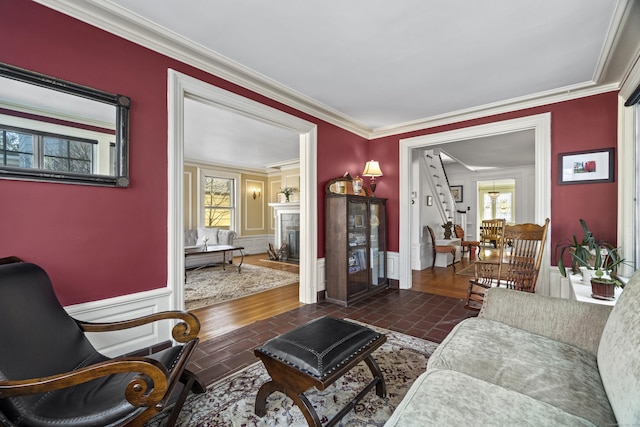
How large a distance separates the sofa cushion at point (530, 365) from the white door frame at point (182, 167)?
2.05 m

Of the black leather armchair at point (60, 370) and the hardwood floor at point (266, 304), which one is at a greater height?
the black leather armchair at point (60, 370)

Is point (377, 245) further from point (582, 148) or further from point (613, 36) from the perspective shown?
point (613, 36)

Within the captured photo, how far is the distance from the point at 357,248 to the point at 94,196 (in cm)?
294

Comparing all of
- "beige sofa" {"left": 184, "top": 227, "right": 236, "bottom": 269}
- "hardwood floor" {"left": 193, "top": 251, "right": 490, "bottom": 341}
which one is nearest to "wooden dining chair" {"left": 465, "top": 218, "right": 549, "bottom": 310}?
"hardwood floor" {"left": 193, "top": 251, "right": 490, "bottom": 341}

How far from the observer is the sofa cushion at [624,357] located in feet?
2.86

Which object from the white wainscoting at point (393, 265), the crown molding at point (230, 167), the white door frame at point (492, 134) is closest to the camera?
the white door frame at point (492, 134)

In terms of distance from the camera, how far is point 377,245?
4383 millimetres

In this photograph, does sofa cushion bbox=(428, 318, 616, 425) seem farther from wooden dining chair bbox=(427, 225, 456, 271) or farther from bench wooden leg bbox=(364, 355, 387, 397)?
wooden dining chair bbox=(427, 225, 456, 271)

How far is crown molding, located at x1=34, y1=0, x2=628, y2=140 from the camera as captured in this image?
6.38 ft

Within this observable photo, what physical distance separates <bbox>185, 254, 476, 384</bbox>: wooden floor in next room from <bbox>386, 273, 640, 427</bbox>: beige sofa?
3.77 ft

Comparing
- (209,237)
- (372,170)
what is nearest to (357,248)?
(372,170)

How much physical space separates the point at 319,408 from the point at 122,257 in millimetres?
1734

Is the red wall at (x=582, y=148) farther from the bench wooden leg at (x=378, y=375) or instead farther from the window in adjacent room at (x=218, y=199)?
the window in adjacent room at (x=218, y=199)

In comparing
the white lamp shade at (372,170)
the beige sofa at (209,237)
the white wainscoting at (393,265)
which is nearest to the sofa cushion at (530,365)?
the white wainscoting at (393,265)
